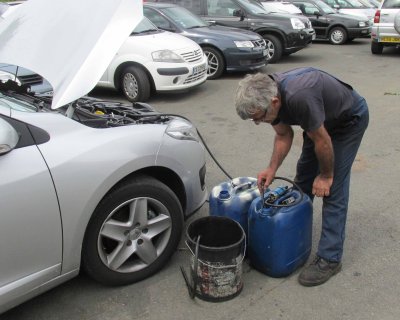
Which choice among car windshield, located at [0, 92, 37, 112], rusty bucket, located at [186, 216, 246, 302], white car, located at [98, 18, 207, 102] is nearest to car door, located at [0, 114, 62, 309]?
car windshield, located at [0, 92, 37, 112]

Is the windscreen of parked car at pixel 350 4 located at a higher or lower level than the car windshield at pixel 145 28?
lower

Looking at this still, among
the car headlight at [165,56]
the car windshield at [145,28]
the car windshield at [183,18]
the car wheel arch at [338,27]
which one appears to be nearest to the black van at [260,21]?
the car windshield at [183,18]

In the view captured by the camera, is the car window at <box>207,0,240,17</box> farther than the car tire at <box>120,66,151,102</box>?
Yes

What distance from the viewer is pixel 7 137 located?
2135 millimetres

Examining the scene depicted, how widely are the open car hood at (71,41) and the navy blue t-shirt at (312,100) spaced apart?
2.94 feet

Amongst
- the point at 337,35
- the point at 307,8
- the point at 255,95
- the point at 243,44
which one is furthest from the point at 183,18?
the point at 255,95

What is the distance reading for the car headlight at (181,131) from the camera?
2.88m

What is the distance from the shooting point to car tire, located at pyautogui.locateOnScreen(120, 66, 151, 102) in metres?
7.13

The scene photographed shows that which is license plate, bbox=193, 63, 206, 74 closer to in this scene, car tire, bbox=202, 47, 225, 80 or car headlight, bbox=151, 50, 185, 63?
car headlight, bbox=151, 50, 185, 63

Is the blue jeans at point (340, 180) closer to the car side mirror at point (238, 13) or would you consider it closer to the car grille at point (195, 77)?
the car grille at point (195, 77)

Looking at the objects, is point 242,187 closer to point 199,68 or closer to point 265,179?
point 265,179

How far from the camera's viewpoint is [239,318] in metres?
2.52

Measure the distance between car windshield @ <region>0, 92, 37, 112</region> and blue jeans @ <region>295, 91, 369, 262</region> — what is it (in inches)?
67.3

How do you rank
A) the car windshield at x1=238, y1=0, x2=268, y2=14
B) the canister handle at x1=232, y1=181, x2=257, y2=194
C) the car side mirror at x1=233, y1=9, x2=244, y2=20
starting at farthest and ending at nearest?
the car windshield at x1=238, y1=0, x2=268, y2=14 → the car side mirror at x1=233, y1=9, x2=244, y2=20 → the canister handle at x1=232, y1=181, x2=257, y2=194
